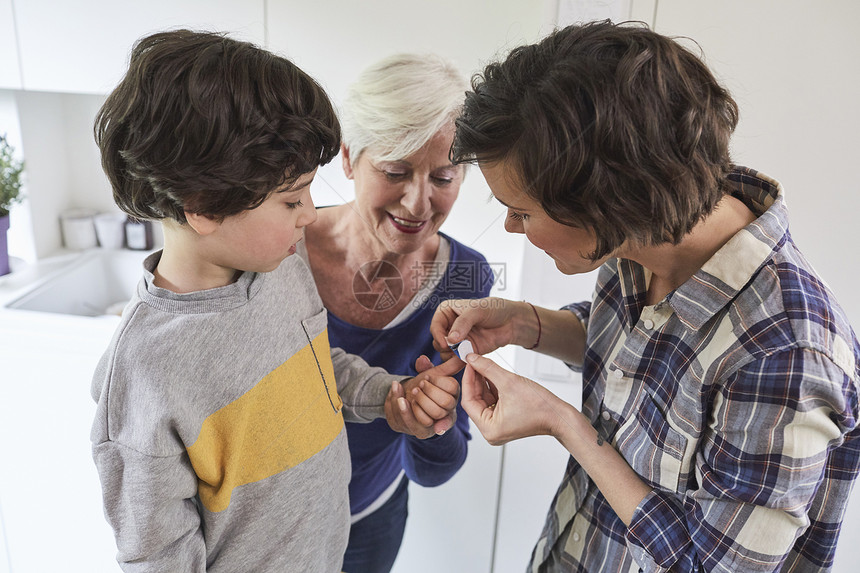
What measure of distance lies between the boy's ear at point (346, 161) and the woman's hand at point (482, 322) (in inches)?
9.2

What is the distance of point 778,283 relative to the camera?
0.56 meters

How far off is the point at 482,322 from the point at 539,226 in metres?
0.27

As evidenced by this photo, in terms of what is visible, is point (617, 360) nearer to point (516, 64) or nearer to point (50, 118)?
point (516, 64)

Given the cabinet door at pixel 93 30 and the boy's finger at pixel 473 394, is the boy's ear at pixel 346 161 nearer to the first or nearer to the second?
the boy's finger at pixel 473 394

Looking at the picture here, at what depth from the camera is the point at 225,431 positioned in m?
0.67

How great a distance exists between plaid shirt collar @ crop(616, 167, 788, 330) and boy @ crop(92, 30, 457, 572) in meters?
0.40

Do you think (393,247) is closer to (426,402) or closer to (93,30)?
(426,402)

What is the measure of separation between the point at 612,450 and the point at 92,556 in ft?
4.08

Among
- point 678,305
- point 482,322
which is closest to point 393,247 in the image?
point 482,322

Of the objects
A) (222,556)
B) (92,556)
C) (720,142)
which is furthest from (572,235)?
(92,556)

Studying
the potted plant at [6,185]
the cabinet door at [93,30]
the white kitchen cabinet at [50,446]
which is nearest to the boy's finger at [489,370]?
the cabinet door at [93,30]

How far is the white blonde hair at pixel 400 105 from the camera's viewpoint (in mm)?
827

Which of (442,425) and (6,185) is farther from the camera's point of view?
(6,185)

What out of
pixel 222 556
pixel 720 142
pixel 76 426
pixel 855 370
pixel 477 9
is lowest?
pixel 76 426
